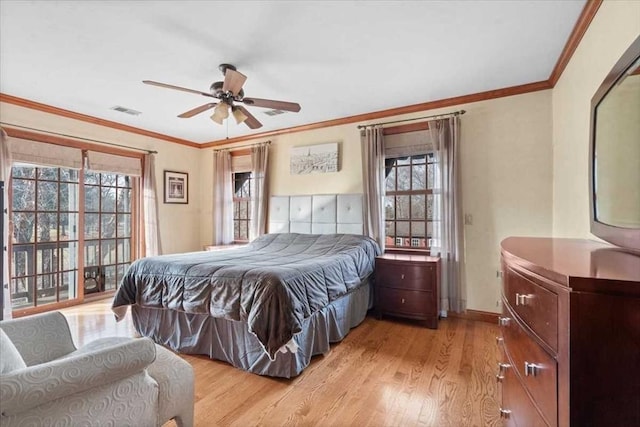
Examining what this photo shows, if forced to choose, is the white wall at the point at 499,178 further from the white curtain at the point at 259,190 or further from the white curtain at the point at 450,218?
the white curtain at the point at 259,190

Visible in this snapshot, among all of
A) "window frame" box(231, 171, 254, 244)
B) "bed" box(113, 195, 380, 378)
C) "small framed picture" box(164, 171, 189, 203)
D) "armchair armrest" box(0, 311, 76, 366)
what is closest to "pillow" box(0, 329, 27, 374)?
"armchair armrest" box(0, 311, 76, 366)

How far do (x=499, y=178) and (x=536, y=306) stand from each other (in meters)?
2.86

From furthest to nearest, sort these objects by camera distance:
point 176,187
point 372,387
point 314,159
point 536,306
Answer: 1. point 176,187
2. point 314,159
3. point 372,387
4. point 536,306

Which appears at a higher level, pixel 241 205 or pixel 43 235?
pixel 241 205

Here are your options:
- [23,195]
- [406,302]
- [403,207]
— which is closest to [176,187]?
[23,195]

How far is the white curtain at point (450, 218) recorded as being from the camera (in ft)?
11.3

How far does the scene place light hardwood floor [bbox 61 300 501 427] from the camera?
1.80 metres

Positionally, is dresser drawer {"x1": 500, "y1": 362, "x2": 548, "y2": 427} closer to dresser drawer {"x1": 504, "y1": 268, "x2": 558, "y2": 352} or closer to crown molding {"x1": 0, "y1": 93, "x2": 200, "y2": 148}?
dresser drawer {"x1": 504, "y1": 268, "x2": 558, "y2": 352}

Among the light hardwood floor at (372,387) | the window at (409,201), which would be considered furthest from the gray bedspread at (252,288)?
the window at (409,201)

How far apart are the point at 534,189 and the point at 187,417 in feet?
11.7

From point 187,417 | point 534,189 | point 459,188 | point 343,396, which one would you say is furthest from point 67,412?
point 534,189

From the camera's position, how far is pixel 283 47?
2.41 m

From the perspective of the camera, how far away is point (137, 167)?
4.68 m

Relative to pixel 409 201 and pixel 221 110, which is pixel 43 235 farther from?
pixel 409 201
